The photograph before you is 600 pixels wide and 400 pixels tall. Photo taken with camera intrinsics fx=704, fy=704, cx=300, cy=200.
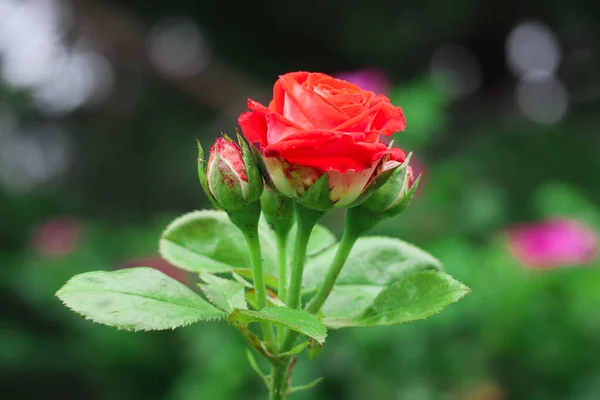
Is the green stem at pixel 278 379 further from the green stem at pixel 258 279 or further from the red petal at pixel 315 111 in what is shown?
A: the red petal at pixel 315 111

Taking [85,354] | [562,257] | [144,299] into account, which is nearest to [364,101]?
[144,299]

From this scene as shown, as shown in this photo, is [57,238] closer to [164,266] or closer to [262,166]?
[164,266]

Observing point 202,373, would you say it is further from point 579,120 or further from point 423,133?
point 579,120

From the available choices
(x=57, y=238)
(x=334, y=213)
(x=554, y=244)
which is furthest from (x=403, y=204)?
(x=57, y=238)

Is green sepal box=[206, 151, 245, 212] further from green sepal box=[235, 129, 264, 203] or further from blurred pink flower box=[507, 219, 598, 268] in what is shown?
blurred pink flower box=[507, 219, 598, 268]

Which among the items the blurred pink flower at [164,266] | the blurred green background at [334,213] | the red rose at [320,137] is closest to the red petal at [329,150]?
the red rose at [320,137]

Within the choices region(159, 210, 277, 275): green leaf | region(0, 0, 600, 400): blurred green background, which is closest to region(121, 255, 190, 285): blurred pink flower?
region(0, 0, 600, 400): blurred green background
